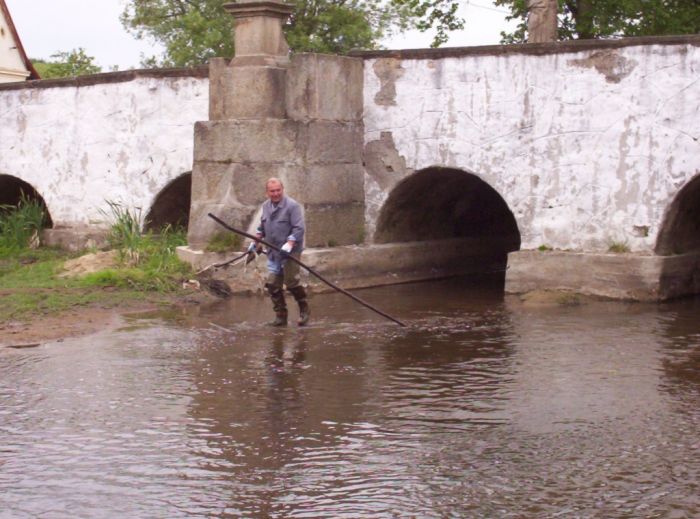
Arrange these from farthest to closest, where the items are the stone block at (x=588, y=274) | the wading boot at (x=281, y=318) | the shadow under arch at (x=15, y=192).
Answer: the shadow under arch at (x=15, y=192) → the stone block at (x=588, y=274) → the wading boot at (x=281, y=318)

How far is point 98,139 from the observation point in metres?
18.8

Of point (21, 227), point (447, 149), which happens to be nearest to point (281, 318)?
point (447, 149)

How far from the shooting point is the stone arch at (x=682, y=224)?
14789 mm

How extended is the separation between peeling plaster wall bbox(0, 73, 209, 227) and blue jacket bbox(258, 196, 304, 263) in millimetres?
4648

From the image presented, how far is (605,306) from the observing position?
47.9 ft

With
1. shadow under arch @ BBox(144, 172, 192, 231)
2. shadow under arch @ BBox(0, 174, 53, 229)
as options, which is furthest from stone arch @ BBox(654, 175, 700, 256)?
shadow under arch @ BBox(0, 174, 53, 229)

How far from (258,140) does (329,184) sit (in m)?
1.14

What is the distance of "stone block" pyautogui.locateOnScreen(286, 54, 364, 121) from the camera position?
15833mm

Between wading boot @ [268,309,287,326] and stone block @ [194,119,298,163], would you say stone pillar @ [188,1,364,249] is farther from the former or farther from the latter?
wading boot @ [268,309,287,326]

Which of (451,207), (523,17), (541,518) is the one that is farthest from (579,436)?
(523,17)

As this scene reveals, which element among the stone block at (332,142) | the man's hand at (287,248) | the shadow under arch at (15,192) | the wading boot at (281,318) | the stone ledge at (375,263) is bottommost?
the wading boot at (281,318)

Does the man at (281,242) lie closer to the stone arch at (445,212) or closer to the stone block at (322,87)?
the stone block at (322,87)

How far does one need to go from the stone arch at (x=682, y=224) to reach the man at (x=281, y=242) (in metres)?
4.44

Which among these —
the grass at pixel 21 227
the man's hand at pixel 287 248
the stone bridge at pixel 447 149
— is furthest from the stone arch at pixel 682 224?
the grass at pixel 21 227
